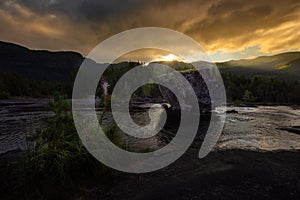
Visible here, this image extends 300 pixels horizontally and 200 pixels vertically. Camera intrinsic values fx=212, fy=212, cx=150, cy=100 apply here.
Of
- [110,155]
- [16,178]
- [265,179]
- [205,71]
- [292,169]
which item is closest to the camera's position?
[16,178]

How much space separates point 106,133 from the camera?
1191cm

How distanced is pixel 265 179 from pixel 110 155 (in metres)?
A: 7.40

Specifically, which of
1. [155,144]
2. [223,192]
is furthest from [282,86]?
[223,192]

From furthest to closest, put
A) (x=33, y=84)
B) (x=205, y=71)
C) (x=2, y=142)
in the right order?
(x=33, y=84)
(x=205, y=71)
(x=2, y=142)

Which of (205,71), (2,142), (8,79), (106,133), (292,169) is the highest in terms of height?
(8,79)

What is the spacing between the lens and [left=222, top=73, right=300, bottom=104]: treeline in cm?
10862

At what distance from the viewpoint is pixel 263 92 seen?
387 ft

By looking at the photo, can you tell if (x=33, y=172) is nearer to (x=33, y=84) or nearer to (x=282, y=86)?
(x=33, y=84)

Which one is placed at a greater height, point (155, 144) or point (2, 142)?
point (2, 142)

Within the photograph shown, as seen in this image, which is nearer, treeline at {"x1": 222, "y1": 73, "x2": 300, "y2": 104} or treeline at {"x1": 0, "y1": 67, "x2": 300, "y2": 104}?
treeline at {"x1": 0, "y1": 67, "x2": 300, "y2": 104}

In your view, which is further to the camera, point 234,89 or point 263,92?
point 234,89

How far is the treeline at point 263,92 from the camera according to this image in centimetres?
10862

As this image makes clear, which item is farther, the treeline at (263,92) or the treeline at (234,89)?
the treeline at (263,92)

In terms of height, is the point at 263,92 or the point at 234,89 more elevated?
the point at 234,89
